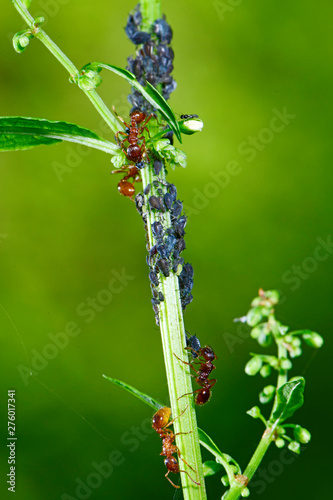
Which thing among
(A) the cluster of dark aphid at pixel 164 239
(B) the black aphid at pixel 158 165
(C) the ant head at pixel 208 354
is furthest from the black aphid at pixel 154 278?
(C) the ant head at pixel 208 354

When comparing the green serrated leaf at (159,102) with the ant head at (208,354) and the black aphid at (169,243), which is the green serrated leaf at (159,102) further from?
the ant head at (208,354)

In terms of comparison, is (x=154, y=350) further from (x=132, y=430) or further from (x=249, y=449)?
(x=249, y=449)

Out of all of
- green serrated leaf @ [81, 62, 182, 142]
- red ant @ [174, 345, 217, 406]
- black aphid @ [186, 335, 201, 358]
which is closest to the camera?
green serrated leaf @ [81, 62, 182, 142]

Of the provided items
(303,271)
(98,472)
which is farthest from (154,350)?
(303,271)

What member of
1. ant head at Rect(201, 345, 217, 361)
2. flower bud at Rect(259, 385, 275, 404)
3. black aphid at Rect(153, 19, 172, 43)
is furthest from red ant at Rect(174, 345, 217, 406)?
black aphid at Rect(153, 19, 172, 43)

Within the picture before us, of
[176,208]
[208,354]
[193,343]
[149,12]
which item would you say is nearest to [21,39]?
[149,12]

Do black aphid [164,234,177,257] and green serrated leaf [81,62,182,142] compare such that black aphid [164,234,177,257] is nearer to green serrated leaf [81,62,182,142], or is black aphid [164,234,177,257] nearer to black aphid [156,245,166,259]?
black aphid [156,245,166,259]
